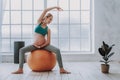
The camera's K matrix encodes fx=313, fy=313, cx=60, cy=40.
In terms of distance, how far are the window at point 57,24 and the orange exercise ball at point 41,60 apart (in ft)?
7.40

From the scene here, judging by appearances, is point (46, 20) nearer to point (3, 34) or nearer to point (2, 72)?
point (2, 72)

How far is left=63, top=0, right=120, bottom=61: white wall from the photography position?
8.42 meters

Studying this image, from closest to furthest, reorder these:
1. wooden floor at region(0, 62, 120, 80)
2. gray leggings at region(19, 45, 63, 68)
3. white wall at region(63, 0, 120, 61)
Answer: wooden floor at region(0, 62, 120, 80) → gray leggings at region(19, 45, 63, 68) → white wall at region(63, 0, 120, 61)

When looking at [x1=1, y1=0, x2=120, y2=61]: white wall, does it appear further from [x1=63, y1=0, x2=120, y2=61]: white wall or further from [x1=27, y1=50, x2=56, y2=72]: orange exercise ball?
[x1=27, y1=50, x2=56, y2=72]: orange exercise ball

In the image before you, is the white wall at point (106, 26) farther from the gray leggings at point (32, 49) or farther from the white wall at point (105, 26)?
the gray leggings at point (32, 49)

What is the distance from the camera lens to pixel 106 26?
8461 millimetres

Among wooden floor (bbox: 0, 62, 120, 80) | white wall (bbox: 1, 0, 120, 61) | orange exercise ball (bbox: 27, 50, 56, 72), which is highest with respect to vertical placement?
white wall (bbox: 1, 0, 120, 61)

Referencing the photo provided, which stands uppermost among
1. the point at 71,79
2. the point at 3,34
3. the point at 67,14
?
the point at 67,14

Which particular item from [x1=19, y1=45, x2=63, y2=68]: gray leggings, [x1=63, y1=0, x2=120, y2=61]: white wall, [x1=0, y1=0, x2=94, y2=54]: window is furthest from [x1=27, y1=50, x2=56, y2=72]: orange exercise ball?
[x1=0, y1=0, x2=94, y2=54]: window

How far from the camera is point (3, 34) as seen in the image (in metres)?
8.64

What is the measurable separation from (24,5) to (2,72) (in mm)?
2772

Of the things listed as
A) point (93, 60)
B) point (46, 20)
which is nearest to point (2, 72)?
point (46, 20)

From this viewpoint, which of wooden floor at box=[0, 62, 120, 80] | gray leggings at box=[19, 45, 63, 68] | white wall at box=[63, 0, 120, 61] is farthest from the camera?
white wall at box=[63, 0, 120, 61]

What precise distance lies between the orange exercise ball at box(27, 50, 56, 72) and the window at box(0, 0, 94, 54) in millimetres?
2257
